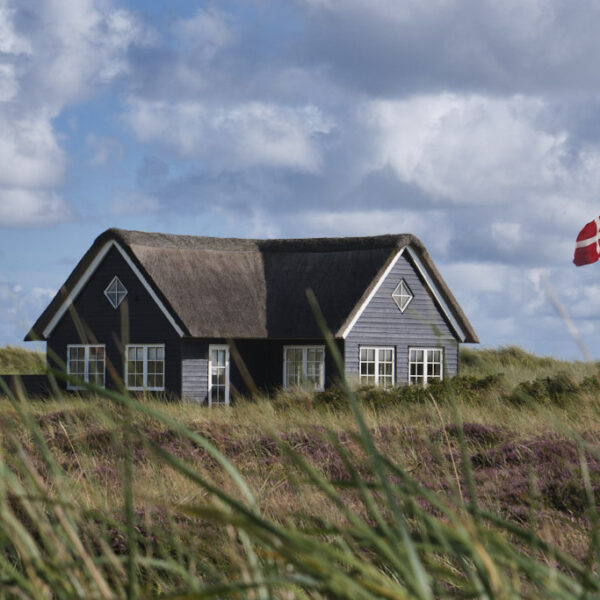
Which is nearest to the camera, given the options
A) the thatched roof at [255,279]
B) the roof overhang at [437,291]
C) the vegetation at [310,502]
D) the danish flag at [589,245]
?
the vegetation at [310,502]

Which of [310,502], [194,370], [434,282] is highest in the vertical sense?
[434,282]

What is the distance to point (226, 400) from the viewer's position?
24.0 meters

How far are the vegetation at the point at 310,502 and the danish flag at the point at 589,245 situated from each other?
422 centimetres

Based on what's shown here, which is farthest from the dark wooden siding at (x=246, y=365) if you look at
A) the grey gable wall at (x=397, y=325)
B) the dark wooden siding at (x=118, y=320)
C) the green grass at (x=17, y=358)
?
the green grass at (x=17, y=358)

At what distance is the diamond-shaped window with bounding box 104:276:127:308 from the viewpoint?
24406mm

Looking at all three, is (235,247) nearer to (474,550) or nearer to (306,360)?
(306,360)

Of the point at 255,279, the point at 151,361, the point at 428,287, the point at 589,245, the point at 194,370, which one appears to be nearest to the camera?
the point at 589,245

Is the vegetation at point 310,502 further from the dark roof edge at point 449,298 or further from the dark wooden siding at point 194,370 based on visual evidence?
the dark roof edge at point 449,298

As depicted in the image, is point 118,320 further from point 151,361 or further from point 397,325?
point 397,325

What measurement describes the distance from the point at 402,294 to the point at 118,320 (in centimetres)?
787

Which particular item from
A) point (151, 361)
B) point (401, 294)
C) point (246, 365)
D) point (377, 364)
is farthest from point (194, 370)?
point (401, 294)

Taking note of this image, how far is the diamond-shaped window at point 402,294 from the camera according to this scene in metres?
25.0

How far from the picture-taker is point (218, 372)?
24.2 metres

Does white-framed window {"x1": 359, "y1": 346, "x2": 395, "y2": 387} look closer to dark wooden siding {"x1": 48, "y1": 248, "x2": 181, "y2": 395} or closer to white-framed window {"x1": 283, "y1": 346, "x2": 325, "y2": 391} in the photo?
white-framed window {"x1": 283, "y1": 346, "x2": 325, "y2": 391}
